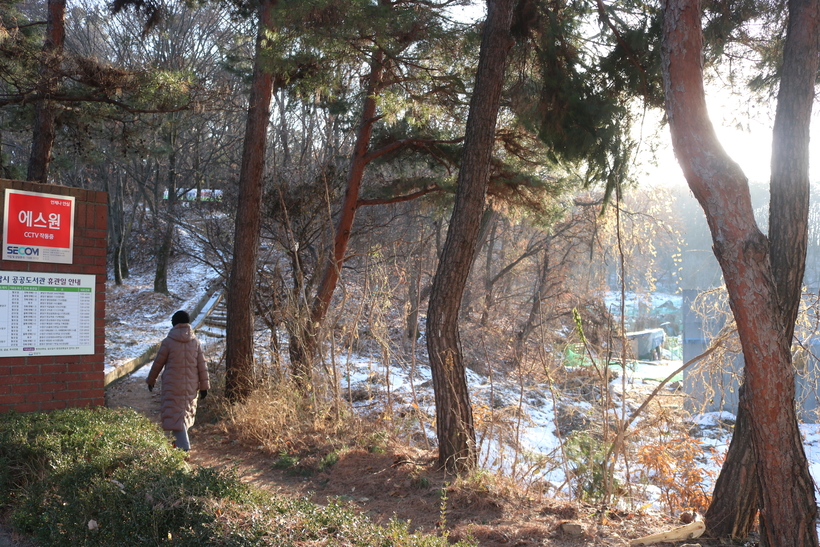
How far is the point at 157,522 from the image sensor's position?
3.18 meters

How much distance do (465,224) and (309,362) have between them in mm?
3101

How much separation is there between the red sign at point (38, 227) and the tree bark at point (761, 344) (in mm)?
5575

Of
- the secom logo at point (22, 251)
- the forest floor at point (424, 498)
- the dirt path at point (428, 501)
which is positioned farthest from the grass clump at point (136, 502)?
the secom logo at point (22, 251)

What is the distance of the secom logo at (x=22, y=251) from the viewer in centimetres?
564

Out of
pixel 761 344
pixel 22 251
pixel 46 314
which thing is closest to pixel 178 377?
pixel 46 314

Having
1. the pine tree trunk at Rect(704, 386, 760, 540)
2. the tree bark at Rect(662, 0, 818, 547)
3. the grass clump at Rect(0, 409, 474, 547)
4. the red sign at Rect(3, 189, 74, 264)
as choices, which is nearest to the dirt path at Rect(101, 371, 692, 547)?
the pine tree trunk at Rect(704, 386, 760, 540)

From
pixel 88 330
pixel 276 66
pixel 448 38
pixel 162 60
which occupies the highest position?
pixel 162 60

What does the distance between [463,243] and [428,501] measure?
2.54 meters

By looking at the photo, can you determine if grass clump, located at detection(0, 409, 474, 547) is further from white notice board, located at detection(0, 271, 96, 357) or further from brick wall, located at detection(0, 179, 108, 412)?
white notice board, located at detection(0, 271, 96, 357)

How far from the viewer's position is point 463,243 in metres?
6.31

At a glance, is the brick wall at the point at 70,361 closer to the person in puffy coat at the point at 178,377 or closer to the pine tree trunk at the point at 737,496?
the person in puffy coat at the point at 178,377

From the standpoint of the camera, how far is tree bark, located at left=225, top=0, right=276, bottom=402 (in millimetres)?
9758

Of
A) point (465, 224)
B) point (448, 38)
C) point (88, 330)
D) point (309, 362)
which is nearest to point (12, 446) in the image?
point (88, 330)

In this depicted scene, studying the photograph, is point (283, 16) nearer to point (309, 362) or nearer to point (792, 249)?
point (309, 362)
